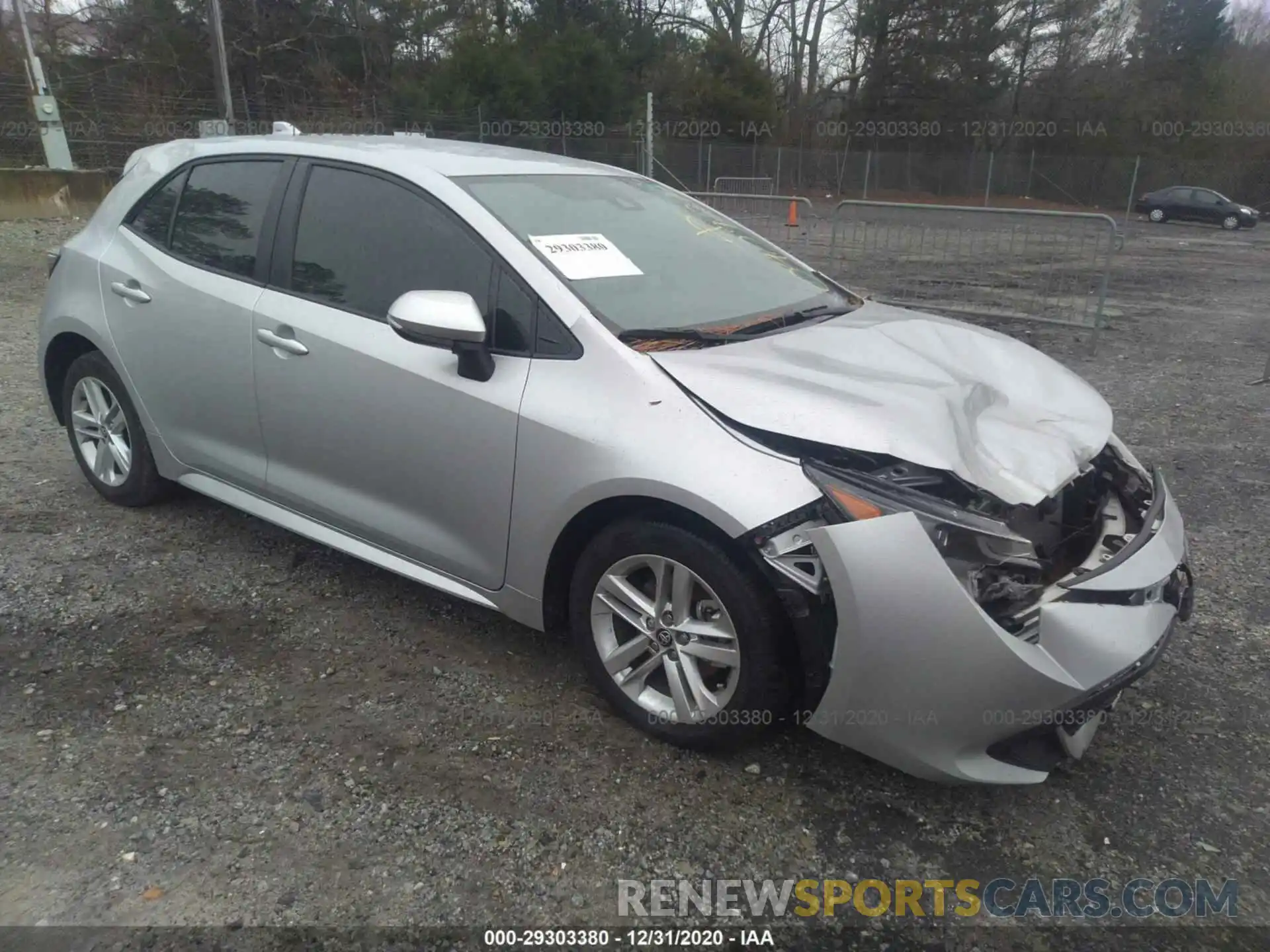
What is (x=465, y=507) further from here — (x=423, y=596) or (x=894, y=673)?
(x=894, y=673)

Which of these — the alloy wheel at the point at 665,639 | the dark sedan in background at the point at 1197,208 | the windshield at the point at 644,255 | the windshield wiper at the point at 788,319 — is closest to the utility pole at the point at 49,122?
the windshield at the point at 644,255

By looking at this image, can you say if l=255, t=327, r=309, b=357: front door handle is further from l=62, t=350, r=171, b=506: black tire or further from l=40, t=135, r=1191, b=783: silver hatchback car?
l=62, t=350, r=171, b=506: black tire

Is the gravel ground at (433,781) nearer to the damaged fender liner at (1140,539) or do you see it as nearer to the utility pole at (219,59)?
the damaged fender liner at (1140,539)

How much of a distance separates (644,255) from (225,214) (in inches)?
70.4

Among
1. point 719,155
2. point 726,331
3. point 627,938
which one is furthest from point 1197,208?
point 627,938

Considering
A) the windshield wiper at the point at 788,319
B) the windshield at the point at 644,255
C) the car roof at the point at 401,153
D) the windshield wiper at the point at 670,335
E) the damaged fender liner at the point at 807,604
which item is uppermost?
the car roof at the point at 401,153

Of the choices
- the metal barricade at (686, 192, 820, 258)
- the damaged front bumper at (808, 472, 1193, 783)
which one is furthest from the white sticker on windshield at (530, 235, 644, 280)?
the metal barricade at (686, 192, 820, 258)

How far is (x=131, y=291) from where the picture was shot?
390 centimetres

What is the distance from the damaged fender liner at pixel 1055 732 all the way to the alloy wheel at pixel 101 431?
3831 millimetres

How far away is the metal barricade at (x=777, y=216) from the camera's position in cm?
1163

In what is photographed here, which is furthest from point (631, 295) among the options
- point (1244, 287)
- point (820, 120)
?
point (820, 120)

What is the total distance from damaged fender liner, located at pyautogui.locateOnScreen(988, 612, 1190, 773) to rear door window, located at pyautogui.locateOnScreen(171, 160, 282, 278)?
10.1 ft

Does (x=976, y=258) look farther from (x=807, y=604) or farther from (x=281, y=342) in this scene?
(x=807, y=604)

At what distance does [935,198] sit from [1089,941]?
37330 millimetres
